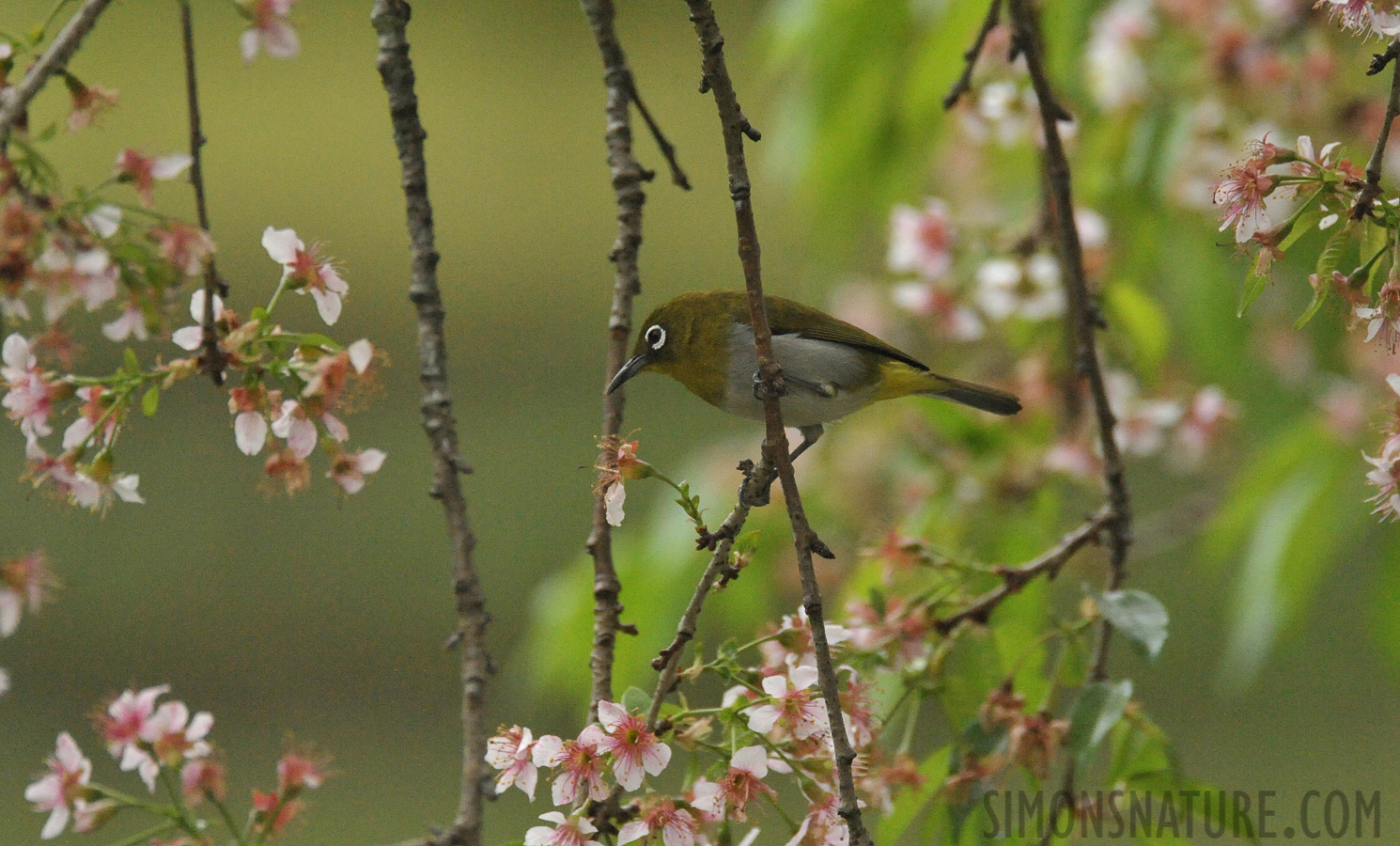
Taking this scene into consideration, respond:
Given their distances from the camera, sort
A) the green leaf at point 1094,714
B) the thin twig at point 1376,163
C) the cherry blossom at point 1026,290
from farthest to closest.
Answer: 1. the cherry blossom at point 1026,290
2. the green leaf at point 1094,714
3. the thin twig at point 1376,163

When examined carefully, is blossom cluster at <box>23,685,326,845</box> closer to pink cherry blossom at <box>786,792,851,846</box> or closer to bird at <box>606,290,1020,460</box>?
pink cherry blossom at <box>786,792,851,846</box>

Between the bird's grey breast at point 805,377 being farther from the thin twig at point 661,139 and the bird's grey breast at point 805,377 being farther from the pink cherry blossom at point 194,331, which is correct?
the pink cherry blossom at point 194,331

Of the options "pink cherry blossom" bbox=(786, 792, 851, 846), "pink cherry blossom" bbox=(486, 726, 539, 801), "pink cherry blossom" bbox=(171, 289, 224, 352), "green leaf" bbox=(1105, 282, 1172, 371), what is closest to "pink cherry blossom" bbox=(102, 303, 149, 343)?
"pink cherry blossom" bbox=(171, 289, 224, 352)

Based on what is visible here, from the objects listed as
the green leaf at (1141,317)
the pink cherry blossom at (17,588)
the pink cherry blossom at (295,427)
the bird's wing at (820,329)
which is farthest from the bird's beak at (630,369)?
the green leaf at (1141,317)

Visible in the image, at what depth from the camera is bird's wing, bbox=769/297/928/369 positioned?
1044 millimetres

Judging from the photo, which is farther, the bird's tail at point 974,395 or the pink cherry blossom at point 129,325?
the bird's tail at point 974,395

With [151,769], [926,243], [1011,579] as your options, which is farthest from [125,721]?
[926,243]

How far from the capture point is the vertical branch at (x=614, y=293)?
69cm

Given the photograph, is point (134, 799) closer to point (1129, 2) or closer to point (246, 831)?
point (246, 831)

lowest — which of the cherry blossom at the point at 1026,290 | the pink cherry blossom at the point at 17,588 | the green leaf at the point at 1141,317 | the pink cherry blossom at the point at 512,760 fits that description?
the pink cherry blossom at the point at 512,760

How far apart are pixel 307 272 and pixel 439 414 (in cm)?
12

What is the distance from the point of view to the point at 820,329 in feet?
3.49

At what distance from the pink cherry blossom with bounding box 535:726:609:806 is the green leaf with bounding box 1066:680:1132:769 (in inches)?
11.2

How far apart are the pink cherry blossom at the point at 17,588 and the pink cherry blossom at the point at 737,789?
0.32 meters
